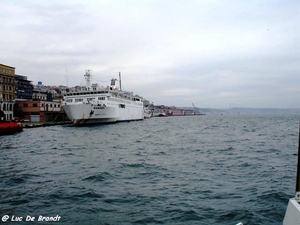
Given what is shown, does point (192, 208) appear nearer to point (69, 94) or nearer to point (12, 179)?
point (12, 179)

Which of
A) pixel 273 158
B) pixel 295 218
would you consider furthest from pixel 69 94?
pixel 295 218

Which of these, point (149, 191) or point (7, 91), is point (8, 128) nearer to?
point (7, 91)

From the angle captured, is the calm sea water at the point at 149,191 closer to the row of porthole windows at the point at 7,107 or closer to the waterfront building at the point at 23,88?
the row of porthole windows at the point at 7,107

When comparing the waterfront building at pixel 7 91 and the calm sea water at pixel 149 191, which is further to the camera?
the waterfront building at pixel 7 91

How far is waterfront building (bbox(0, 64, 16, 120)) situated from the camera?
205 ft

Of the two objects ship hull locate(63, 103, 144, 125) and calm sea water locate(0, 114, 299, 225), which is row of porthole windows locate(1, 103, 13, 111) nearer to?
ship hull locate(63, 103, 144, 125)

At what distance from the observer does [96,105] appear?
5534 centimetres

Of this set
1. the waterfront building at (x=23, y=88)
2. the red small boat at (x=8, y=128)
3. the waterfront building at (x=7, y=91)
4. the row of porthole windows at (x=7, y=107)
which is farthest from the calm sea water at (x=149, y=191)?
the waterfront building at (x=23, y=88)

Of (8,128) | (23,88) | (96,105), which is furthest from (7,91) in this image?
(23,88)

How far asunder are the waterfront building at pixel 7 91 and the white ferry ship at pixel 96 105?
1212cm

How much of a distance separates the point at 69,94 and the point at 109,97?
972 centimetres

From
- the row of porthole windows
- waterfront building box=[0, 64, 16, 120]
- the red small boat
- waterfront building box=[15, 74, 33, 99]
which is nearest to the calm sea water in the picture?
the red small boat

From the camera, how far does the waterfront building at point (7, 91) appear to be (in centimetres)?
6259

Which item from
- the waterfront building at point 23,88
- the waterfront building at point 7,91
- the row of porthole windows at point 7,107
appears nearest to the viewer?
the row of porthole windows at point 7,107
